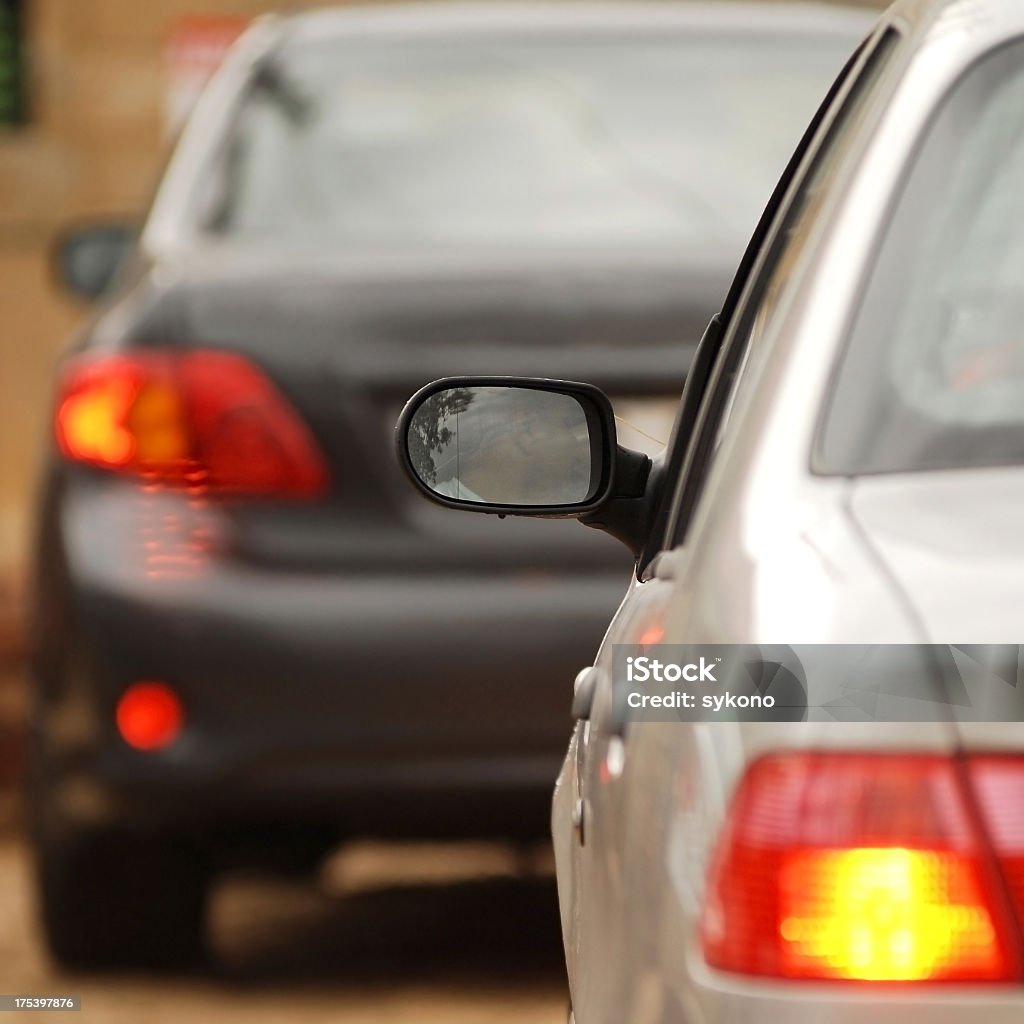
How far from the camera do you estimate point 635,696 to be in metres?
2.13

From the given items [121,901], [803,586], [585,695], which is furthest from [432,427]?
[121,901]

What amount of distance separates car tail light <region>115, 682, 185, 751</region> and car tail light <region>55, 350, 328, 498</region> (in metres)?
0.36

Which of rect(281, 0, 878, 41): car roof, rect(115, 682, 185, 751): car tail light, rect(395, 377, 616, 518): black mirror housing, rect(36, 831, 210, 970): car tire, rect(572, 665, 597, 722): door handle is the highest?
rect(281, 0, 878, 41): car roof

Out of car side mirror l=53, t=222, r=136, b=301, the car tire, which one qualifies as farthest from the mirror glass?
car side mirror l=53, t=222, r=136, b=301

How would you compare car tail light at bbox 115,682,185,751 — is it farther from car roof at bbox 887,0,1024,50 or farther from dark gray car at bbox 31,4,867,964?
car roof at bbox 887,0,1024,50

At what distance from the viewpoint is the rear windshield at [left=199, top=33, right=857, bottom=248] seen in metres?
5.55

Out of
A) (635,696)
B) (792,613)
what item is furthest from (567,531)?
(792,613)

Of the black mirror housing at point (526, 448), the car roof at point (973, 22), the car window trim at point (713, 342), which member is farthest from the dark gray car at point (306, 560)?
the car roof at point (973, 22)

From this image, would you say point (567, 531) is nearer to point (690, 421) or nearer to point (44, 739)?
point (44, 739)

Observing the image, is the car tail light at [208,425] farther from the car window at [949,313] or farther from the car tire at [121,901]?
the car window at [949,313]

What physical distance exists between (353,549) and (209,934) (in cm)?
119

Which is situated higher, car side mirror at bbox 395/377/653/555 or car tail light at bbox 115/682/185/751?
car side mirror at bbox 395/377/653/555
